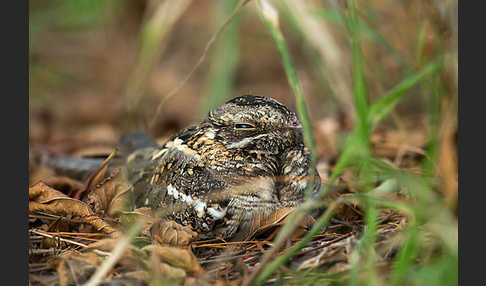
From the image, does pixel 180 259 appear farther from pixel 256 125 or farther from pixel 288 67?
pixel 288 67

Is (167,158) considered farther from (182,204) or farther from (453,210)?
→ (453,210)

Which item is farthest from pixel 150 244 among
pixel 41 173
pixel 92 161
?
pixel 41 173

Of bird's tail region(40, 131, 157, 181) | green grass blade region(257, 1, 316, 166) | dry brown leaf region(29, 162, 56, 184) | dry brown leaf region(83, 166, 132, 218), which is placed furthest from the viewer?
dry brown leaf region(29, 162, 56, 184)

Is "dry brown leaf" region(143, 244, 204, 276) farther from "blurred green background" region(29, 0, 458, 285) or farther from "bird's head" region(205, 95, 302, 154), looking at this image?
"bird's head" region(205, 95, 302, 154)

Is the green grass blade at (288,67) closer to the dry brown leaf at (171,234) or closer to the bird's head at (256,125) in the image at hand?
the bird's head at (256,125)

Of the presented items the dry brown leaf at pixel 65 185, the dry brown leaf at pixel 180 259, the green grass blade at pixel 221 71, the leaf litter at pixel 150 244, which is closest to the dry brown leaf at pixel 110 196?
the leaf litter at pixel 150 244

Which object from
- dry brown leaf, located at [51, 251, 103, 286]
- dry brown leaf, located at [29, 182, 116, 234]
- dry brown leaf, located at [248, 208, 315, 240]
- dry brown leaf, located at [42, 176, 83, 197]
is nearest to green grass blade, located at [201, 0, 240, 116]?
dry brown leaf, located at [42, 176, 83, 197]

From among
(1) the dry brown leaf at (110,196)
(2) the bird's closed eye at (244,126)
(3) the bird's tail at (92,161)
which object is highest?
(2) the bird's closed eye at (244,126)
